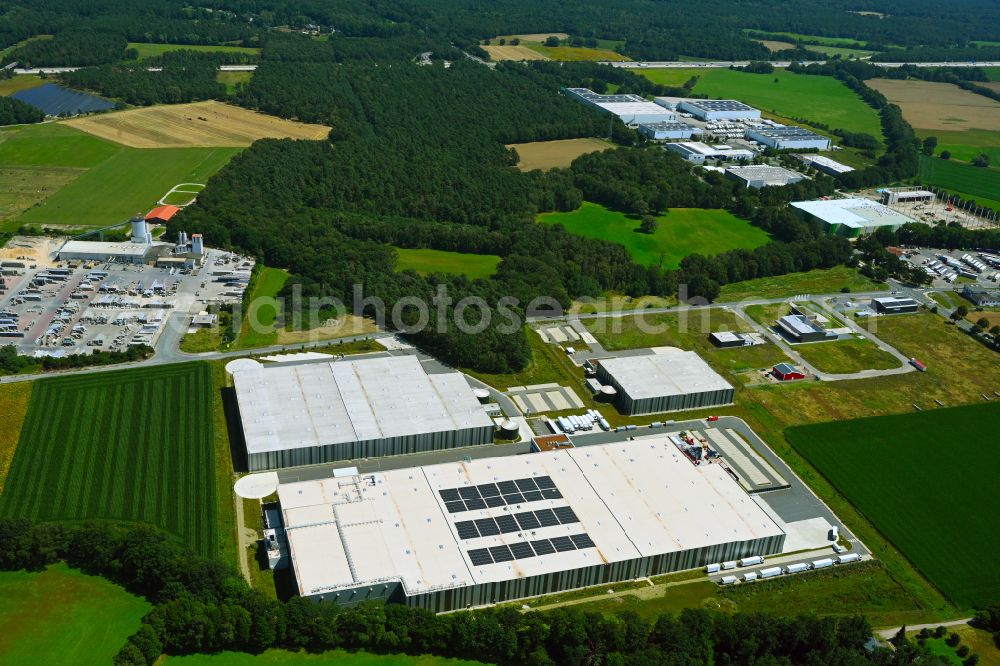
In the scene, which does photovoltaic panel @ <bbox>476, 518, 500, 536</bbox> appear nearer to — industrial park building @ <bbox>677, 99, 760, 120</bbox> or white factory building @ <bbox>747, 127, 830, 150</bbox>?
white factory building @ <bbox>747, 127, 830, 150</bbox>

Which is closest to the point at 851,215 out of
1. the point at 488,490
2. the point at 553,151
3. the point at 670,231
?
the point at 670,231

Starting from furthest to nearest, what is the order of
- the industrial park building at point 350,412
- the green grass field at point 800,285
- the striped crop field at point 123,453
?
the green grass field at point 800,285 → the industrial park building at point 350,412 → the striped crop field at point 123,453

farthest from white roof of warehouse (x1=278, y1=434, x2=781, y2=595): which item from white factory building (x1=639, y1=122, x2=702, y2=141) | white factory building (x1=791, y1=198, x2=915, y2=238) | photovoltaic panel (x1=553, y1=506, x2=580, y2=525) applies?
white factory building (x1=639, y1=122, x2=702, y2=141)

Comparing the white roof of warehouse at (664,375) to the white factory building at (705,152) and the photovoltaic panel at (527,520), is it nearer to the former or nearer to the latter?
the photovoltaic panel at (527,520)

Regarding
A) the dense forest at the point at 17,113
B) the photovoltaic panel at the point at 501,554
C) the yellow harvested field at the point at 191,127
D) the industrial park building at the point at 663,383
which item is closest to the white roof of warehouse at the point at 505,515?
the photovoltaic panel at the point at 501,554

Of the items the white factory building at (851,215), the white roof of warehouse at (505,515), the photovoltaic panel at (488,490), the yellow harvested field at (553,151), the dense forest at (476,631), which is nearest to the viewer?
the dense forest at (476,631)

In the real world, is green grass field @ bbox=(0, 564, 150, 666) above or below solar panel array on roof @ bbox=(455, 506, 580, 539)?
above

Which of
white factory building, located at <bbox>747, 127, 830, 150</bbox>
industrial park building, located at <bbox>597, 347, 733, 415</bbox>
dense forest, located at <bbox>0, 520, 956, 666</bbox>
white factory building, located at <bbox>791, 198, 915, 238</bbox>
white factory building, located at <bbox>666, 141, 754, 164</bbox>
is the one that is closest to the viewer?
dense forest, located at <bbox>0, 520, 956, 666</bbox>
